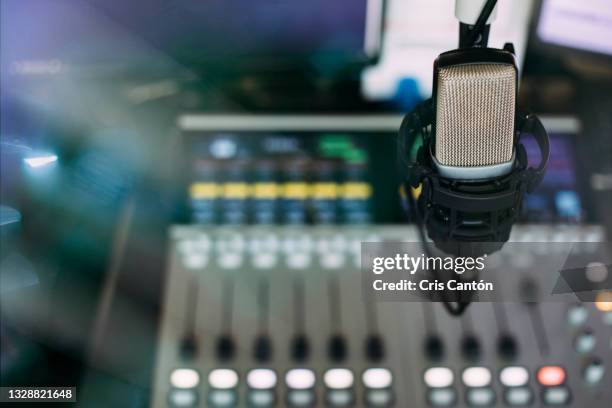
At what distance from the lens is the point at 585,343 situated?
71 centimetres

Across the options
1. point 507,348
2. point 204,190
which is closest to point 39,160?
point 204,190

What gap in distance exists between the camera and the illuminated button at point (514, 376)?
26.8 inches

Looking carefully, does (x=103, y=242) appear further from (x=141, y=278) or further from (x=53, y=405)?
(x=53, y=405)

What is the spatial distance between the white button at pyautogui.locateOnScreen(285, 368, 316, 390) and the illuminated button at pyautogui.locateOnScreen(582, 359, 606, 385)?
27 cm

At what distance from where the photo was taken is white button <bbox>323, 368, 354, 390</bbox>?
687mm

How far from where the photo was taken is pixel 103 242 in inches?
32.7

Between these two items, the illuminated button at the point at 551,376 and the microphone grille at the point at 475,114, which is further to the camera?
the illuminated button at the point at 551,376

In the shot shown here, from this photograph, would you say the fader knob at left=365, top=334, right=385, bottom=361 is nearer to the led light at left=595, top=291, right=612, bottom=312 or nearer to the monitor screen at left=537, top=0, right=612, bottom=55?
the led light at left=595, top=291, right=612, bottom=312

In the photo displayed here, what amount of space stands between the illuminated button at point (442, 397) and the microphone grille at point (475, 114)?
280 millimetres

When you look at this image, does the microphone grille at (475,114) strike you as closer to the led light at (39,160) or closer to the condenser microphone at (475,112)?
the condenser microphone at (475,112)

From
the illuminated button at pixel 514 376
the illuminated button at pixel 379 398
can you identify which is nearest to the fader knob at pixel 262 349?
the illuminated button at pixel 379 398

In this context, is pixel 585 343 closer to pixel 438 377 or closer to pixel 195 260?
pixel 438 377

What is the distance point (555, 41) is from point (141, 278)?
0.56 m

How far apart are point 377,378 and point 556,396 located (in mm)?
172
